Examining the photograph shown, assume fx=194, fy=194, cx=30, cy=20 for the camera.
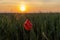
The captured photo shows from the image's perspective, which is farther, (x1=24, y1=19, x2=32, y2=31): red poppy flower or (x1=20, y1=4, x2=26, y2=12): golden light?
(x1=20, y1=4, x2=26, y2=12): golden light

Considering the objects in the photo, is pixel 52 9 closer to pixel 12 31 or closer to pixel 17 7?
pixel 17 7

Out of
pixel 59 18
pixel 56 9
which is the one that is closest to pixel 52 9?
pixel 56 9

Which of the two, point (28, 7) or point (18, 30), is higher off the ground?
point (28, 7)

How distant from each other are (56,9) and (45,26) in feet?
0.77

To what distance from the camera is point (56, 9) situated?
1466 millimetres

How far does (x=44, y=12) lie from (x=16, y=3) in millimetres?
236

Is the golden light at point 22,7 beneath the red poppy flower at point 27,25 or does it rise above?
above

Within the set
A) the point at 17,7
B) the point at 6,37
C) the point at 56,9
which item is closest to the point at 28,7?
the point at 17,7

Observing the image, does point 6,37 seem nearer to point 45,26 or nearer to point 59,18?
point 45,26

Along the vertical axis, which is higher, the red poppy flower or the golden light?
the golden light

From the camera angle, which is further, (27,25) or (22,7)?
(22,7)

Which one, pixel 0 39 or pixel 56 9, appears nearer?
pixel 0 39

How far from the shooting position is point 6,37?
1.27 metres

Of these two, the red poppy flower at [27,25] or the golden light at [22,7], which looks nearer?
the red poppy flower at [27,25]
